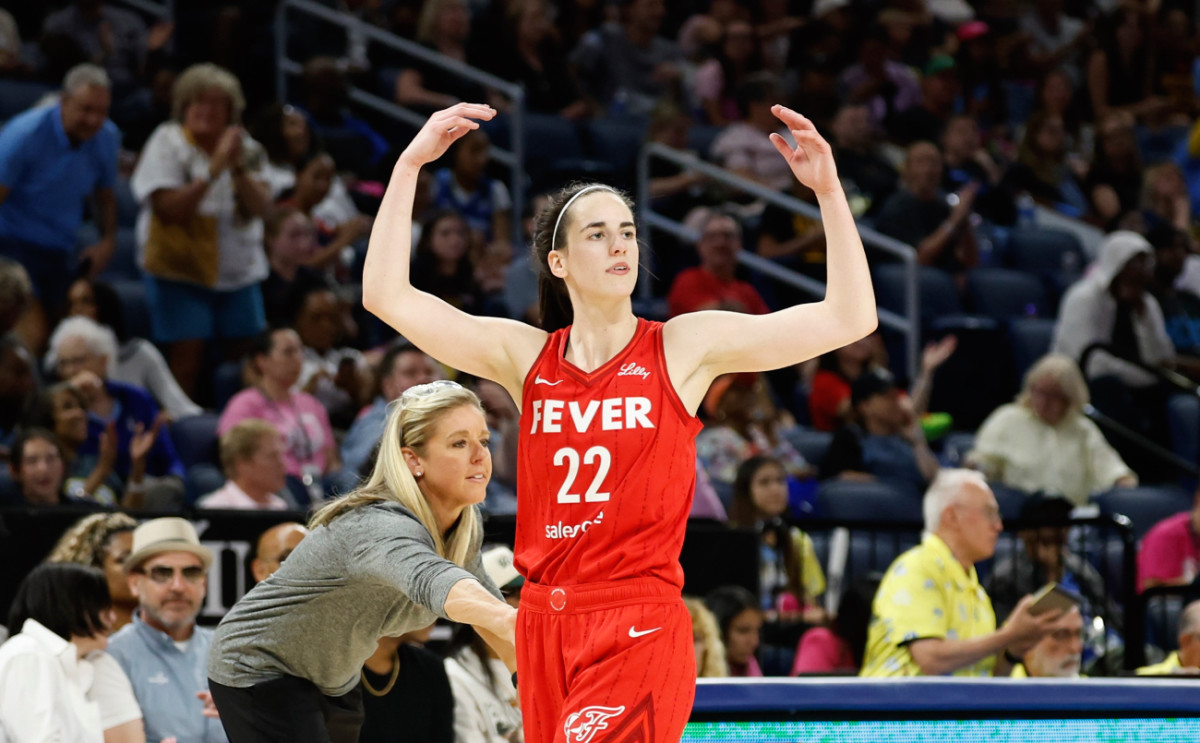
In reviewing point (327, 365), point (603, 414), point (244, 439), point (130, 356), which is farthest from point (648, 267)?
point (130, 356)

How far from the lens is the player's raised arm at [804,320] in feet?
10.9

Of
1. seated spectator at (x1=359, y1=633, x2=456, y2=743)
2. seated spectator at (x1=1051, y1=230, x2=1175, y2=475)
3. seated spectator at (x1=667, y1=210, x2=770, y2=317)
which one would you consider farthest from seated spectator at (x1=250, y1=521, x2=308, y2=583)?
seated spectator at (x1=1051, y1=230, x2=1175, y2=475)

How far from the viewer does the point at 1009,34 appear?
13.3 m

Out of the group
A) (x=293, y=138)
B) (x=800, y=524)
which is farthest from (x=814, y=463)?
(x=293, y=138)

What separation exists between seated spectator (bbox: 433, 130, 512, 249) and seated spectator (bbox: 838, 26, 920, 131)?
332 centimetres

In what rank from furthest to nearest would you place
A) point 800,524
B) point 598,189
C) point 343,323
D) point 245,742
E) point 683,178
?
point 683,178
point 343,323
point 800,524
point 245,742
point 598,189

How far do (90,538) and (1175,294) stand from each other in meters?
6.85

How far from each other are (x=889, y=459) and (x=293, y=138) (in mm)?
3438

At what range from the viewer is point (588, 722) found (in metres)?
3.18

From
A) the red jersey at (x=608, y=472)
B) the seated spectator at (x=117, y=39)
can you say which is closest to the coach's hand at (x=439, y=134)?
the red jersey at (x=608, y=472)

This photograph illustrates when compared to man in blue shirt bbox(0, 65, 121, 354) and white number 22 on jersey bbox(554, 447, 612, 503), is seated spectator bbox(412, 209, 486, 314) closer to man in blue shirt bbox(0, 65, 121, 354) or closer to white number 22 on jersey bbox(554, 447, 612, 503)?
man in blue shirt bbox(0, 65, 121, 354)

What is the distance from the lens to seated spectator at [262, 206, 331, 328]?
27.3 ft

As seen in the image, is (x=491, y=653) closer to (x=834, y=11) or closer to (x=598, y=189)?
(x=598, y=189)

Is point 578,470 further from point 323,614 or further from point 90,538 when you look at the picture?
point 90,538
